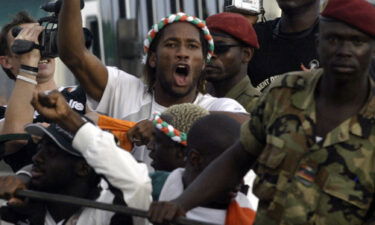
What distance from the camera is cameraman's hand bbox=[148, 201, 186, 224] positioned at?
4.04 m

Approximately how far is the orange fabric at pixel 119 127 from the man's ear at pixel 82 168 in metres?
0.39

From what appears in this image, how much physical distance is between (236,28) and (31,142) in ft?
4.23

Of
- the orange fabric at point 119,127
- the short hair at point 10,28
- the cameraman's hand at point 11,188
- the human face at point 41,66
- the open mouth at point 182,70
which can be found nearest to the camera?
the cameraman's hand at point 11,188

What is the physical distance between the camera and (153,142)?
5.10 metres

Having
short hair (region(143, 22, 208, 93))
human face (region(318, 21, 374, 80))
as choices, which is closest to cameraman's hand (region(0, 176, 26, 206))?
short hair (region(143, 22, 208, 93))

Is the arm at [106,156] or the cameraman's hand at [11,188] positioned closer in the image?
the arm at [106,156]

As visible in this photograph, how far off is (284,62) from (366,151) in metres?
2.39

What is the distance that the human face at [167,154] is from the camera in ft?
16.5

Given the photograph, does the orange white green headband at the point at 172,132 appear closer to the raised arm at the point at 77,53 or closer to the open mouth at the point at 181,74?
the open mouth at the point at 181,74

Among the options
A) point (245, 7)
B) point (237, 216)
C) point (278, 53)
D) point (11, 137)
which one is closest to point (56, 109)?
point (237, 216)

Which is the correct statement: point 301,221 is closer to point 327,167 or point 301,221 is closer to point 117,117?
point 327,167

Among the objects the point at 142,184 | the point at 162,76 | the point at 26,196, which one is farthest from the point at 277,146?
the point at 162,76

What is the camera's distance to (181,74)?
5727mm

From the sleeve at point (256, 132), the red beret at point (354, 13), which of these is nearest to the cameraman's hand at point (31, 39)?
the sleeve at point (256, 132)
